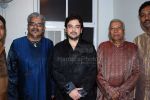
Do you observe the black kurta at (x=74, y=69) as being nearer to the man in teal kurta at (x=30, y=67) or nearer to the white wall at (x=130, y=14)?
the man in teal kurta at (x=30, y=67)

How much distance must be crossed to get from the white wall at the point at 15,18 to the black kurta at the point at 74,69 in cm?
84

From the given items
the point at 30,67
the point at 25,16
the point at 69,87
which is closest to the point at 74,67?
the point at 69,87

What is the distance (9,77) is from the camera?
296 cm

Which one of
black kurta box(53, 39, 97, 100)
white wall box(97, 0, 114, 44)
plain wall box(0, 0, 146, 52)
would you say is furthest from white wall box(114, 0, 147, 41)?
black kurta box(53, 39, 97, 100)

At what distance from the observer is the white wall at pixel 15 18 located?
3.59m

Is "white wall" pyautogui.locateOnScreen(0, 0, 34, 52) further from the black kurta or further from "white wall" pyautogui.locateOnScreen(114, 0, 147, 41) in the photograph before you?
"white wall" pyautogui.locateOnScreen(114, 0, 147, 41)

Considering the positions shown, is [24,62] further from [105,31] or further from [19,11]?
[105,31]

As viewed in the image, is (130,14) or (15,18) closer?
(15,18)

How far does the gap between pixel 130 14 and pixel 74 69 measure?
4.36 feet

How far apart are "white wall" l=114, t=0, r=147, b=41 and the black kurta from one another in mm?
Answer: 924

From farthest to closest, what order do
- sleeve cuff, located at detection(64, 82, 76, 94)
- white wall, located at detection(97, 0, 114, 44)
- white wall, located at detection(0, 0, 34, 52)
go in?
white wall, located at detection(97, 0, 114, 44)
white wall, located at detection(0, 0, 34, 52)
sleeve cuff, located at detection(64, 82, 76, 94)

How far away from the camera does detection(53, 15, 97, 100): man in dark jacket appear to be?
2.92 m

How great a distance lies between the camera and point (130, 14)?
3.74 metres

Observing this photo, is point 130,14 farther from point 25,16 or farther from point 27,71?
point 27,71
